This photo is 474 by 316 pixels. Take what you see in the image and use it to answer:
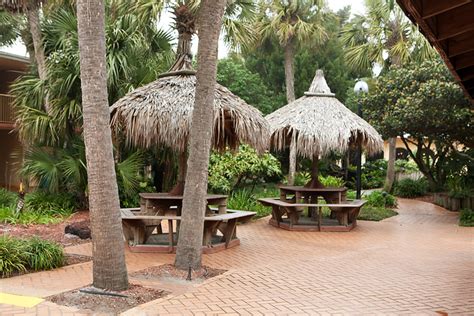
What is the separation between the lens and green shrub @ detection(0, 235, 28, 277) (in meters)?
6.46

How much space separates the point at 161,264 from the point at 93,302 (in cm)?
233

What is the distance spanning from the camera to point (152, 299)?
5.55 metres

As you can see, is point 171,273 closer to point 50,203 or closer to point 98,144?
point 98,144

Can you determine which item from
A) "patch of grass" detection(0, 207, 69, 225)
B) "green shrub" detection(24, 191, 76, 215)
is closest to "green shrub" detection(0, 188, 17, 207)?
"green shrub" detection(24, 191, 76, 215)

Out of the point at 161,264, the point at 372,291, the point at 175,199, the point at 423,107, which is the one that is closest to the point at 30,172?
the point at 175,199

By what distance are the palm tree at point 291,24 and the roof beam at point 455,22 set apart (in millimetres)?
15258

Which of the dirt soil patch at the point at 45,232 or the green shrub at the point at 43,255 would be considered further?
the dirt soil patch at the point at 45,232

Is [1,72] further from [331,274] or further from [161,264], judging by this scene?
[331,274]

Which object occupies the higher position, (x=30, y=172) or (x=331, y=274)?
(x=30, y=172)

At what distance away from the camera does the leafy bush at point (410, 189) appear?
21.4 meters

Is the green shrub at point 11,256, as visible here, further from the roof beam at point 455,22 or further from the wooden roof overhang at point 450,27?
the roof beam at point 455,22

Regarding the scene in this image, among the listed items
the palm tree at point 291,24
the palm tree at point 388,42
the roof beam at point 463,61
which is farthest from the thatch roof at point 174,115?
the palm tree at point 388,42

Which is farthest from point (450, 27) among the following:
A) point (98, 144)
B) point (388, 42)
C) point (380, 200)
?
point (388, 42)

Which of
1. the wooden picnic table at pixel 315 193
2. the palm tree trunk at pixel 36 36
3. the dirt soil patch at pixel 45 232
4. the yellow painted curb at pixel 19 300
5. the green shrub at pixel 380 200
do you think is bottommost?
the yellow painted curb at pixel 19 300
